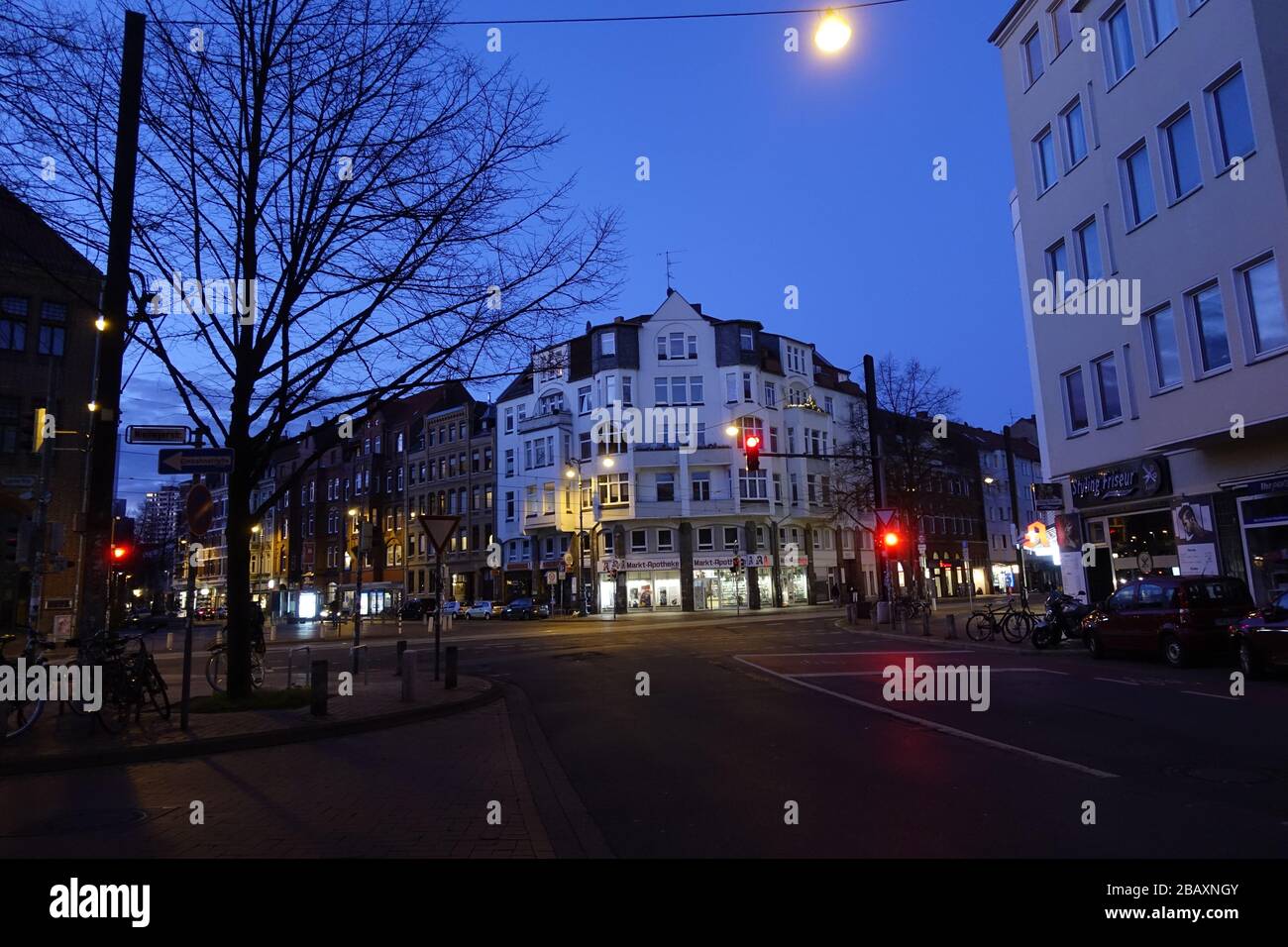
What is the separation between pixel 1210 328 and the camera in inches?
715

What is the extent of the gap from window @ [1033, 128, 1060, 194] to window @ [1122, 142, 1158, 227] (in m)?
3.90

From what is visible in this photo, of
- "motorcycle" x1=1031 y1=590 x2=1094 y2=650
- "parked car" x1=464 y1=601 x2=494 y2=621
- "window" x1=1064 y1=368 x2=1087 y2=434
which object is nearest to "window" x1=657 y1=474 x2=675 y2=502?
"parked car" x1=464 y1=601 x2=494 y2=621

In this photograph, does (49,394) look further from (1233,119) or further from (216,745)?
(1233,119)

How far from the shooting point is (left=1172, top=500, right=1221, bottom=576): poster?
1905 centimetres

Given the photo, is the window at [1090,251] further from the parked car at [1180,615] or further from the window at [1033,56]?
the parked car at [1180,615]

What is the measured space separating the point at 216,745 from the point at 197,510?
2746mm

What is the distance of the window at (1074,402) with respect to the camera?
23.9m

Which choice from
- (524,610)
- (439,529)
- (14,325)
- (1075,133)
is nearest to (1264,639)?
(439,529)

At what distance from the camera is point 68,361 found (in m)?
35.3

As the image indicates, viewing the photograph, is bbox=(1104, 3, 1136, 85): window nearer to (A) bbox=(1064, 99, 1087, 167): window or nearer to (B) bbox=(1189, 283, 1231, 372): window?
(A) bbox=(1064, 99, 1087, 167): window

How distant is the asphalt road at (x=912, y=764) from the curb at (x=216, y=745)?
0.36m

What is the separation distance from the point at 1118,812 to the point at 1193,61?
18960 mm

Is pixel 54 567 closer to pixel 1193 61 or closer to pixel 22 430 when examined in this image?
pixel 22 430

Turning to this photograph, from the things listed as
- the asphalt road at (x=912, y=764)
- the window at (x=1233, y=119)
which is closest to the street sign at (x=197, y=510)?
the asphalt road at (x=912, y=764)
